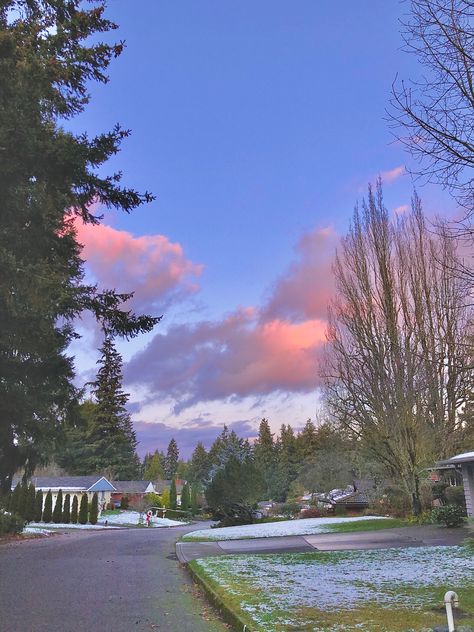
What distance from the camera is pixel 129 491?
69000 mm

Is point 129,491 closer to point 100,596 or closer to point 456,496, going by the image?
point 456,496

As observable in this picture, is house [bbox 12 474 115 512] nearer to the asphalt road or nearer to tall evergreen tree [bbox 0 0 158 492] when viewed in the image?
the asphalt road

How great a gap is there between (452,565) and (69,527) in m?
32.5

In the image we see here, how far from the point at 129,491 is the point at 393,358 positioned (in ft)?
175

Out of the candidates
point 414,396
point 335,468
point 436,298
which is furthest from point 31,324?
point 335,468

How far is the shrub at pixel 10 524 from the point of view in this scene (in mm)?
24500

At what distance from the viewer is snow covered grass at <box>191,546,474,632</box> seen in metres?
6.31

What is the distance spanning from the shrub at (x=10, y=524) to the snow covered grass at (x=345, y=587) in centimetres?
1482

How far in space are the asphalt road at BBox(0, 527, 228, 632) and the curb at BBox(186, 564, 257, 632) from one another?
0.40 ft

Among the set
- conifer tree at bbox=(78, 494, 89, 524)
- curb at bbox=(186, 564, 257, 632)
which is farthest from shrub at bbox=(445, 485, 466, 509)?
conifer tree at bbox=(78, 494, 89, 524)

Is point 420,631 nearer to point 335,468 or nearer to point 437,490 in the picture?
point 437,490

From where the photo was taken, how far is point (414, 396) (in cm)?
2375

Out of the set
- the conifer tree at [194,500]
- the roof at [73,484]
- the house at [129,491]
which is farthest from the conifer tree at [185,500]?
the roof at [73,484]

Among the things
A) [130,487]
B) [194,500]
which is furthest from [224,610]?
[130,487]
